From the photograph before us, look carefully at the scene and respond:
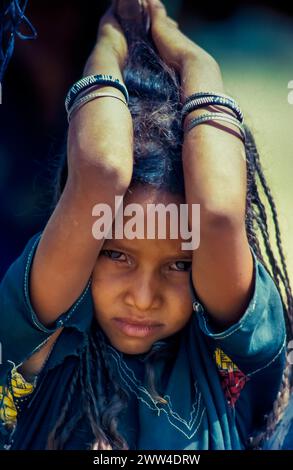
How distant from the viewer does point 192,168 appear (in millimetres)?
1154

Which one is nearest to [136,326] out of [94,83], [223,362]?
[223,362]

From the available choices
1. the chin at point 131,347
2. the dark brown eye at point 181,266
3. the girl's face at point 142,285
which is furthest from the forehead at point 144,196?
the chin at point 131,347

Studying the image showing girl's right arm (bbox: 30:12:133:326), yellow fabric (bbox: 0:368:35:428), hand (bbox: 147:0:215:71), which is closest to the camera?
girl's right arm (bbox: 30:12:133:326)

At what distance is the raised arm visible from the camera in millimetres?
1124

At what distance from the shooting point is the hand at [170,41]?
1328mm

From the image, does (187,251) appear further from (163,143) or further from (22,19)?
(22,19)

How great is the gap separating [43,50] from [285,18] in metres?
0.46

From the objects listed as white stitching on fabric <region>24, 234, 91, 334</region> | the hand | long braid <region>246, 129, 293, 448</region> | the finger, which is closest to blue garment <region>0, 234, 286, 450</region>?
white stitching on fabric <region>24, 234, 91, 334</region>

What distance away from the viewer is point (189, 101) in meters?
1.21

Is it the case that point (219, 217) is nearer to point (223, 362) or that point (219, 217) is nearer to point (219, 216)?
point (219, 216)

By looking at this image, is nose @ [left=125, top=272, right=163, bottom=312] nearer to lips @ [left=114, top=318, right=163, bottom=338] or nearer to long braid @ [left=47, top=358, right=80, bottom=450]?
lips @ [left=114, top=318, right=163, bottom=338]

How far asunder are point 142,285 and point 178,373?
172mm

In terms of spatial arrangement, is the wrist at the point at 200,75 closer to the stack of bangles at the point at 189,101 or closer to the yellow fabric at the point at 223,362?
the stack of bangles at the point at 189,101
